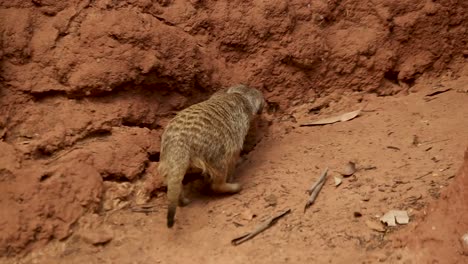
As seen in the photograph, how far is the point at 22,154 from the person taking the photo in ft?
12.2

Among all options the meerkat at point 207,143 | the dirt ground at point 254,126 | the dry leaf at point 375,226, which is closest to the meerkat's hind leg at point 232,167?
the meerkat at point 207,143

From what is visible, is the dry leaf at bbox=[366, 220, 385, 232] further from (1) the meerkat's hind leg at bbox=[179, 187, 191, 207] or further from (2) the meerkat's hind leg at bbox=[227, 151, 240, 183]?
(1) the meerkat's hind leg at bbox=[179, 187, 191, 207]

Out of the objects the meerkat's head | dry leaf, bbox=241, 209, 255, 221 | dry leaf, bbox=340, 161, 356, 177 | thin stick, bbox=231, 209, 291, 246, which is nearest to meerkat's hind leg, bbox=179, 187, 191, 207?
dry leaf, bbox=241, 209, 255, 221

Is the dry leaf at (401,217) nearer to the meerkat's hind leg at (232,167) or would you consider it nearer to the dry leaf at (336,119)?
the meerkat's hind leg at (232,167)

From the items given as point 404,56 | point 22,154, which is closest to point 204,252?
point 22,154

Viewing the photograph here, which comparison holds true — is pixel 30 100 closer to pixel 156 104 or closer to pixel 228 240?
pixel 156 104

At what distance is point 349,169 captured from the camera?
3.87m

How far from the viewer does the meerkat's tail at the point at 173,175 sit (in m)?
3.39

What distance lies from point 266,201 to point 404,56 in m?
2.01

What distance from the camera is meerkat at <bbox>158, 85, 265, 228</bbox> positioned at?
3574 millimetres

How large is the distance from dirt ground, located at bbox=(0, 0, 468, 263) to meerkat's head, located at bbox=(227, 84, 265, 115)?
0.16 metres

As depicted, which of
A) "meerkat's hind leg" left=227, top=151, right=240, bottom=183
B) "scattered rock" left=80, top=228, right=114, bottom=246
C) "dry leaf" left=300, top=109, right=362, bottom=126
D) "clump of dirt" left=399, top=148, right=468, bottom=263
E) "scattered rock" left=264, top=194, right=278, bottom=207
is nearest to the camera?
"clump of dirt" left=399, top=148, right=468, bottom=263

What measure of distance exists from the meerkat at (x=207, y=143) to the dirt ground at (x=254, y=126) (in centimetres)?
19

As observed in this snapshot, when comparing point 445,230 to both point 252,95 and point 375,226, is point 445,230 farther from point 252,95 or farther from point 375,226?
point 252,95
